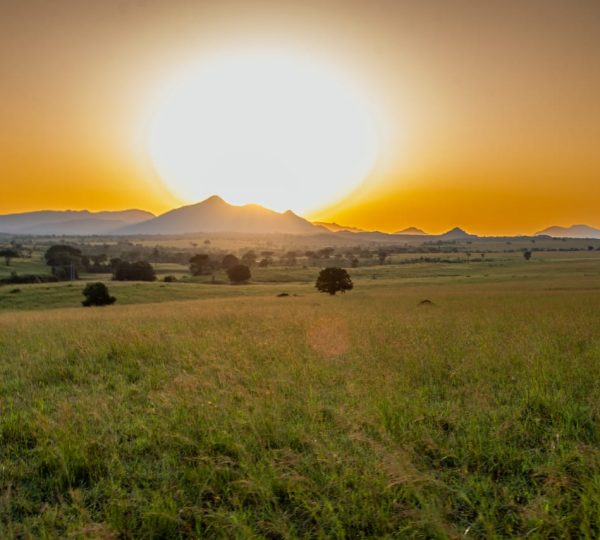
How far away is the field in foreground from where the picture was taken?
3.73 m

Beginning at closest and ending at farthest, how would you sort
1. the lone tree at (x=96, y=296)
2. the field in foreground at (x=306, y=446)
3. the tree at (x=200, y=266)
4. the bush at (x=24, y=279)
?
the field in foreground at (x=306, y=446) < the lone tree at (x=96, y=296) < the bush at (x=24, y=279) < the tree at (x=200, y=266)

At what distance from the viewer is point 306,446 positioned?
198 inches

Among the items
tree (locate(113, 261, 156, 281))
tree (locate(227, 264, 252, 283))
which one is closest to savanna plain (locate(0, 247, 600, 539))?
tree (locate(227, 264, 252, 283))

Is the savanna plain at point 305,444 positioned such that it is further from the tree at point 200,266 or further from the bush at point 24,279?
the tree at point 200,266

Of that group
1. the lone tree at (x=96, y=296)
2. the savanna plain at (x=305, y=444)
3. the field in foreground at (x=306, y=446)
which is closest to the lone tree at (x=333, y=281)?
the lone tree at (x=96, y=296)

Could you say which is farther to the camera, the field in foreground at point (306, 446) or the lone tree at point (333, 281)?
the lone tree at point (333, 281)

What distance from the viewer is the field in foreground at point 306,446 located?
12.2 feet

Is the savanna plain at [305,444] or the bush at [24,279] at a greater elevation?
the savanna plain at [305,444]

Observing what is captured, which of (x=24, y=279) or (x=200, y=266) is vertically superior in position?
(x=200, y=266)

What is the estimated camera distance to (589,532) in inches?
134

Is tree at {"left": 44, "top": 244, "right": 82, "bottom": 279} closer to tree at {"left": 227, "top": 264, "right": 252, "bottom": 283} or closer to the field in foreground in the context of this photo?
tree at {"left": 227, "top": 264, "right": 252, "bottom": 283}

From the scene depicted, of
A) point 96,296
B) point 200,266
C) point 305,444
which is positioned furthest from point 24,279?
point 305,444

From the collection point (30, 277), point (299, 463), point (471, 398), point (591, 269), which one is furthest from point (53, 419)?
point (591, 269)

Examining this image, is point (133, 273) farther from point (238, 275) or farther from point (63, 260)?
point (63, 260)
